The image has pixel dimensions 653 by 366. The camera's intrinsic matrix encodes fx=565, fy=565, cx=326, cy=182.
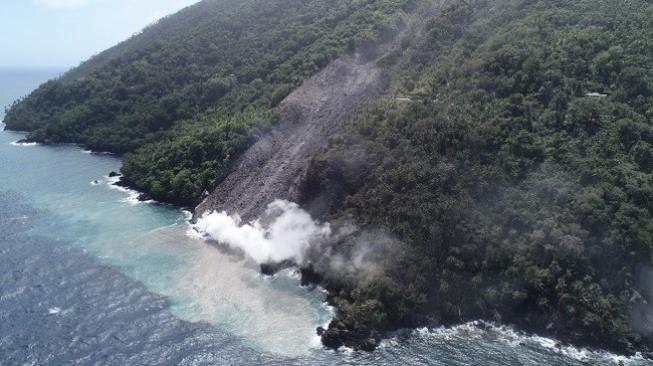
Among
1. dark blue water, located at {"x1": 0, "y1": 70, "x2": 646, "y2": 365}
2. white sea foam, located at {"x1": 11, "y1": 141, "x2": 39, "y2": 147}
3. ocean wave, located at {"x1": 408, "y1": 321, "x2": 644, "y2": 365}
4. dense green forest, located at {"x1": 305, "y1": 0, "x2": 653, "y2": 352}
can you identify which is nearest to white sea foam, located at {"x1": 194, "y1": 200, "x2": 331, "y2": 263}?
dark blue water, located at {"x1": 0, "y1": 70, "x2": 646, "y2": 365}

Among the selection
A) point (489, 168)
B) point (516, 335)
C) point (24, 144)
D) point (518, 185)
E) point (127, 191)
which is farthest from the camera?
point (24, 144)

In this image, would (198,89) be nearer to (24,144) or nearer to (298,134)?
(298,134)

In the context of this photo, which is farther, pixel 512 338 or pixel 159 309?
pixel 159 309

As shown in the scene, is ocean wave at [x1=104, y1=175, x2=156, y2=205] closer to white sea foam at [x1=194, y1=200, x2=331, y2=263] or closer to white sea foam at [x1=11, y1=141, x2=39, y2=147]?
white sea foam at [x1=194, y1=200, x2=331, y2=263]

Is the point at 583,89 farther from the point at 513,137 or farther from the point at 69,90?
the point at 69,90

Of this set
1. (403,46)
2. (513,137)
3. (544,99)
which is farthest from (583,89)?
(403,46)

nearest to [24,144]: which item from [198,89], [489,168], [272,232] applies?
[198,89]
